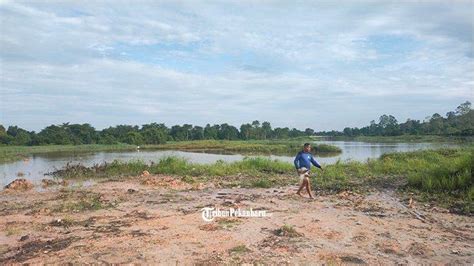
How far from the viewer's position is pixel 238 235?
253 inches

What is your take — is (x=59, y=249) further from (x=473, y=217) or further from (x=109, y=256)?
(x=473, y=217)

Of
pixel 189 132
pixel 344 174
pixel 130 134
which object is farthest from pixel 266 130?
pixel 344 174

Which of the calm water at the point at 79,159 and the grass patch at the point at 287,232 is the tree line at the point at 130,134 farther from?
the grass patch at the point at 287,232

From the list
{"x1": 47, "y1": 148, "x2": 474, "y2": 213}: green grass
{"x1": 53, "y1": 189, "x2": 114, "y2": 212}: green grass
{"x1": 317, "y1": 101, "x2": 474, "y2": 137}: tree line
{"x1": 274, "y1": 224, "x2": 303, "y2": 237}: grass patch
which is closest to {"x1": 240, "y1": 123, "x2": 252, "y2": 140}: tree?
{"x1": 317, "y1": 101, "x2": 474, "y2": 137}: tree line

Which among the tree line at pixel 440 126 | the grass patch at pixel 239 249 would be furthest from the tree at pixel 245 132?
the grass patch at pixel 239 249

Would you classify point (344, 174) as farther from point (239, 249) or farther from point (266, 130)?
point (266, 130)

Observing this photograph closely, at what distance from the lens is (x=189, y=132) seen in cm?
7912

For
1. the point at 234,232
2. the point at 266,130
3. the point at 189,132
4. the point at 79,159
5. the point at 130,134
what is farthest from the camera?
the point at 266,130

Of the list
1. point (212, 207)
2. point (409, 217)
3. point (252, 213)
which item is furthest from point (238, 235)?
point (409, 217)

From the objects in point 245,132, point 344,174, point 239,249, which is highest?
point 245,132

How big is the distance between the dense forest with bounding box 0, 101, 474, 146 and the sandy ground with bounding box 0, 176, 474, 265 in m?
50.9

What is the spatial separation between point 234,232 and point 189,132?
73.2m

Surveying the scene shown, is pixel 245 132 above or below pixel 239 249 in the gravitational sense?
above

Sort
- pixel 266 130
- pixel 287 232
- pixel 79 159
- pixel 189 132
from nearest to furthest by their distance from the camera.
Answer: pixel 287 232 < pixel 79 159 < pixel 189 132 < pixel 266 130
